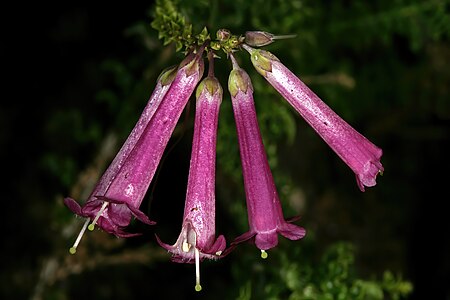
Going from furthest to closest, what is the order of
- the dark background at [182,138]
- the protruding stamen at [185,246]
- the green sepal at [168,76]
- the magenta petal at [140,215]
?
the dark background at [182,138]
the green sepal at [168,76]
the protruding stamen at [185,246]
the magenta petal at [140,215]

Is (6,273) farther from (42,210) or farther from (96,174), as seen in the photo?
(96,174)

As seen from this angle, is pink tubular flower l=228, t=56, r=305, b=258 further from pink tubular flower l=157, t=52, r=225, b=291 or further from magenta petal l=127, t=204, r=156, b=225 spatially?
magenta petal l=127, t=204, r=156, b=225

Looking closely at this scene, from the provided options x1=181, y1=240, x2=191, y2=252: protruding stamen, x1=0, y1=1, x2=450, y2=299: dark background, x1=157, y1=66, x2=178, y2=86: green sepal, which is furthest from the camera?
x1=0, y1=1, x2=450, y2=299: dark background

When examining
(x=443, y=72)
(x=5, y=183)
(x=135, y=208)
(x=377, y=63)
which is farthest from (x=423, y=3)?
(x=5, y=183)

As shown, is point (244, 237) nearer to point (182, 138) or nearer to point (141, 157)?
point (141, 157)

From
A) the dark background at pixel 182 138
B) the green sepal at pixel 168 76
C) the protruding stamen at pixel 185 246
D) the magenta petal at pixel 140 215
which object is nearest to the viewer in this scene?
the magenta petal at pixel 140 215

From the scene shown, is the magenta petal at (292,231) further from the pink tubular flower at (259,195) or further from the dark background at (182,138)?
the dark background at (182,138)

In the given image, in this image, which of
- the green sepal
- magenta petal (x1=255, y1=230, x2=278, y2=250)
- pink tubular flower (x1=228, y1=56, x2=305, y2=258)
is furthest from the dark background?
magenta petal (x1=255, y1=230, x2=278, y2=250)

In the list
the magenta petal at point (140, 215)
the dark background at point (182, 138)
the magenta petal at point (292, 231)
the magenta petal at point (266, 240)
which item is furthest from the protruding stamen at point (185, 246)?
the dark background at point (182, 138)
